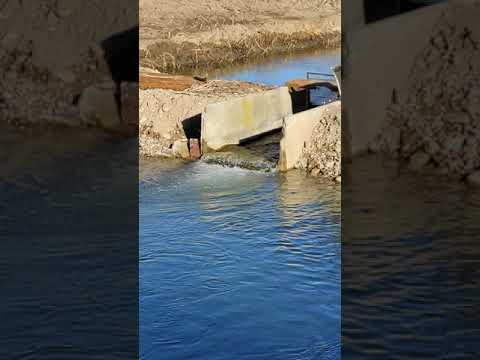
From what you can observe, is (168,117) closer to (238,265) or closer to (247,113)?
(247,113)

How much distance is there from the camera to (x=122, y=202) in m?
11.4

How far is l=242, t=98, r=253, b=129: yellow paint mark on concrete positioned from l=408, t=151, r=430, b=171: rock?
181 inches

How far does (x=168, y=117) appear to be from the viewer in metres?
16.7

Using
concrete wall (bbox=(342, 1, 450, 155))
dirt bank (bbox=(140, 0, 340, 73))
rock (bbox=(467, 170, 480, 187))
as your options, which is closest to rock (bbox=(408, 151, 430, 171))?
concrete wall (bbox=(342, 1, 450, 155))

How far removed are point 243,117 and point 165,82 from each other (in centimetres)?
281

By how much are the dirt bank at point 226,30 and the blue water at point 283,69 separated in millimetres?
935

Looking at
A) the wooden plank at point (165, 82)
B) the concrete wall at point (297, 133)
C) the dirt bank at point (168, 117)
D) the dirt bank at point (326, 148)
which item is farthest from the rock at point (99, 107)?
the dirt bank at point (326, 148)

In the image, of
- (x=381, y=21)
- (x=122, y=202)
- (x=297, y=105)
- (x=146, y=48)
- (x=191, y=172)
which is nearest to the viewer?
(x=122, y=202)

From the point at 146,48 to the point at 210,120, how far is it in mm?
10396

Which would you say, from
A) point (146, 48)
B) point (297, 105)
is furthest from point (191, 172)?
point (146, 48)

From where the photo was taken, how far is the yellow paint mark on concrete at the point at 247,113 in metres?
16.1

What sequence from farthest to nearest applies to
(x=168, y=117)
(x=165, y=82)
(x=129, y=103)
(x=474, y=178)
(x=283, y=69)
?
(x=283, y=69)
(x=165, y=82)
(x=168, y=117)
(x=129, y=103)
(x=474, y=178)

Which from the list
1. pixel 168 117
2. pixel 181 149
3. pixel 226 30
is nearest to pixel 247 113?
pixel 181 149

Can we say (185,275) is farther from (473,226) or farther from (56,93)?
(56,93)
